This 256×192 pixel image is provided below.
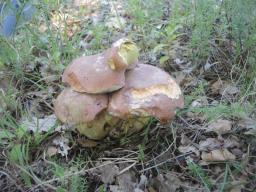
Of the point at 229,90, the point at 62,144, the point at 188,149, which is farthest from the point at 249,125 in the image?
the point at 62,144

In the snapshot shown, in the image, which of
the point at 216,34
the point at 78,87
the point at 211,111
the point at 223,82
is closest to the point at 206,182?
the point at 211,111

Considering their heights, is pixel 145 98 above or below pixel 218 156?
above

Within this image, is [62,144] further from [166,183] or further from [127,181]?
[166,183]

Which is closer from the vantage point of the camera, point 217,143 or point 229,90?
point 217,143

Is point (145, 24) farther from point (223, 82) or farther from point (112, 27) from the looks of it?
point (223, 82)

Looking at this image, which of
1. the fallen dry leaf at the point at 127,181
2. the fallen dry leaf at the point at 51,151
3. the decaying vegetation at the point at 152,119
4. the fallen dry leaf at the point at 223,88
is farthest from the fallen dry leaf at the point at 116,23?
the fallen dry leaf at the point at 127,181

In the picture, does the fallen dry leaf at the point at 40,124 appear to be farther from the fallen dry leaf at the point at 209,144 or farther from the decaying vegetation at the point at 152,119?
the fallen dry leaf at the point at 209,144

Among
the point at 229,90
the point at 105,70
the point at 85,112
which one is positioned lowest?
the point at 229,90
